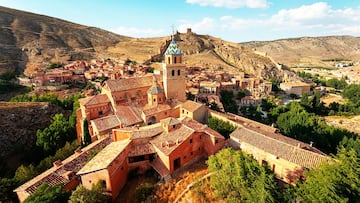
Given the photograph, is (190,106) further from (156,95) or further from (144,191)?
(144,191)

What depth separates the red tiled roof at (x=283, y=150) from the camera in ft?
59.2

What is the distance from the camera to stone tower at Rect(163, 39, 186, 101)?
32.6 metres

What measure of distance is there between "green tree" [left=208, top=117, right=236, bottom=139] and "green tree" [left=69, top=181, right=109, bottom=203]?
15956 mm

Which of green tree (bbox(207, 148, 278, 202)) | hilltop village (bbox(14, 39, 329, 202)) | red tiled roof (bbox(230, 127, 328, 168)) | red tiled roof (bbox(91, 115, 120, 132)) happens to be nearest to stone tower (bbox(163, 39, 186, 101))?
hilltop village (bbox(14, 39, 329, 202))

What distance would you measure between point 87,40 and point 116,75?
3346 inches

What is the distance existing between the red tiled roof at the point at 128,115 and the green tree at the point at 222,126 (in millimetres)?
9287

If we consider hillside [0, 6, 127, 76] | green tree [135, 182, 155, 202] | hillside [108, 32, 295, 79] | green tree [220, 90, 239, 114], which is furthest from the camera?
hillside [108, 32, 295, 79]

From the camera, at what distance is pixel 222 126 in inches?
1171

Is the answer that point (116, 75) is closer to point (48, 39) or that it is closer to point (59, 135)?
point (59, 135)

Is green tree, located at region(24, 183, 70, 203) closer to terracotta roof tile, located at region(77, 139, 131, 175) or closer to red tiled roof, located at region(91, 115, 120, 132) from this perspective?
terracotta roof tile, located at region(77, 139, 131, 175)

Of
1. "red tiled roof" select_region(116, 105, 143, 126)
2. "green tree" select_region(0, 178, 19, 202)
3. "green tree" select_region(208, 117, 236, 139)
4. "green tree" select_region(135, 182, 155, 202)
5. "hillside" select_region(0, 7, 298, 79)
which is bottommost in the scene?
Result: "green tree" select_region(0, 178, 19, 202)

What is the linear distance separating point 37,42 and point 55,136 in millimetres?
89484

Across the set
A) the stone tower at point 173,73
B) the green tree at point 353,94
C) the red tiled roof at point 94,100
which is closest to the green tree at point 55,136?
the red tiled roof at point 94,100

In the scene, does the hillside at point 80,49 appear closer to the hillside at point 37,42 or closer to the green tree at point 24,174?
the hillside at point 37,42
